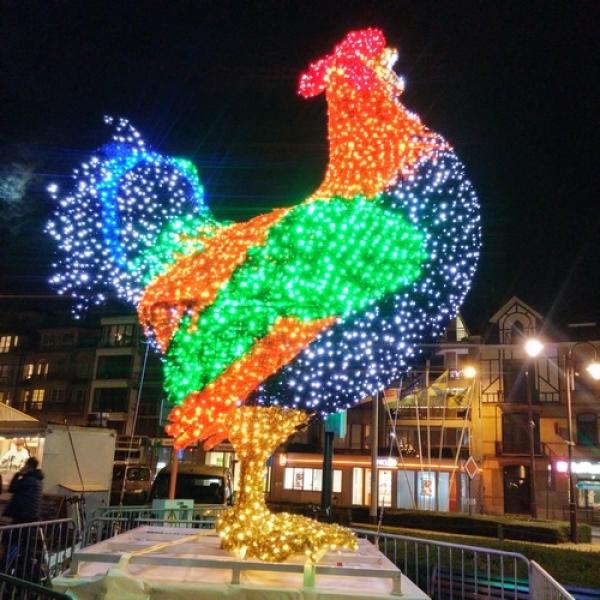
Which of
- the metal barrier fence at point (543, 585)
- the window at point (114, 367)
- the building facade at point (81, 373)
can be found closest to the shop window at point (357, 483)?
the building facade at point (81, 373)

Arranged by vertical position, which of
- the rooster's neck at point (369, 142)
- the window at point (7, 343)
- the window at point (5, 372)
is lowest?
the rooster's neck at point (369, 142)

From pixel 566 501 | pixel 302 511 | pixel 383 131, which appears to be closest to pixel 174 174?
pixel 383 131

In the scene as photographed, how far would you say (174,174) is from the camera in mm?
6188

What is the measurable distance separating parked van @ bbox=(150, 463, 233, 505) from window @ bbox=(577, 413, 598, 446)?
89.0ft

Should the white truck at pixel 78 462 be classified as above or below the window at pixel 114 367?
below

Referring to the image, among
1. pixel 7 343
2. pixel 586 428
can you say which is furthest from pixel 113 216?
pixel 7 343

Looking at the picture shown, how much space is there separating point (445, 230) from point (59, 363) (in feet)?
182

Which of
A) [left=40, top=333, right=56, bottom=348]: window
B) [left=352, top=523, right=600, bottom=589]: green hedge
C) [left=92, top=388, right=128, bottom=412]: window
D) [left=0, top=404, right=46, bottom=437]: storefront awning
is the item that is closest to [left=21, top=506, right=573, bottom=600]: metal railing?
[left=352, top=523, right=600, bottom=589]: green hedge

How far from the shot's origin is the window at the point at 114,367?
53.2m

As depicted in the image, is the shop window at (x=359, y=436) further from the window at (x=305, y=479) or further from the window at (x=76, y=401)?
the window at (x=76, y=401)

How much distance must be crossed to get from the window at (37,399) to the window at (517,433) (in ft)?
127

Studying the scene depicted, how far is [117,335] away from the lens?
2135 inches

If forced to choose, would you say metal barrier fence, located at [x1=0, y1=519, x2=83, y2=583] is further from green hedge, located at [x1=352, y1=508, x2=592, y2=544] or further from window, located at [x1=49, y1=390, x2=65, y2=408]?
window, located at [x1=49, y1=390, x2=65, y2=408]

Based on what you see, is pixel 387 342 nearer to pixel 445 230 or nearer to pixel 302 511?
pixel 445 230
